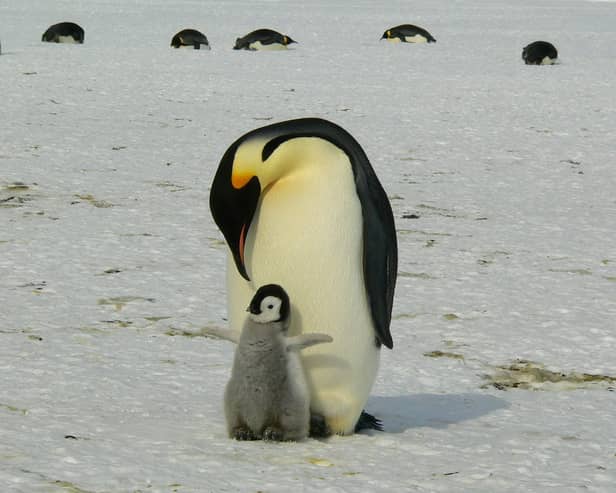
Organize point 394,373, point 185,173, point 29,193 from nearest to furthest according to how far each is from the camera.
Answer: point 394,373 < point 29,193 < point 185,173

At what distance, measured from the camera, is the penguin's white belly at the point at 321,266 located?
11.3ft

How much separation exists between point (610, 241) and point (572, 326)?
1.96m

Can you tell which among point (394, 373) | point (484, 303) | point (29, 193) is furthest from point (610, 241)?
point (29, 193)

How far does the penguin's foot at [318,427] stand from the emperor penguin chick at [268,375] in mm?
178

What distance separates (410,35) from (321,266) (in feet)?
65.2

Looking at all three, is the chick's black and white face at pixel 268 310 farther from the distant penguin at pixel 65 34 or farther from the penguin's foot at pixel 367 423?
the distant penguin at pixel 65 34

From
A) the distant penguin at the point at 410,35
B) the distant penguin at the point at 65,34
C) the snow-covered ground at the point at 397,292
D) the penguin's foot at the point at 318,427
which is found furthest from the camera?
the distant penguin at the point at 410,35

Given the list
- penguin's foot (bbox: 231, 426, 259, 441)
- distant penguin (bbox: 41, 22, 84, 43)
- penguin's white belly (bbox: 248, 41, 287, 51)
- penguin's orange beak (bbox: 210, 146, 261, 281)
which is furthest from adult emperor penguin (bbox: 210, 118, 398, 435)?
distant penguin (bbox: 41, 22, 84, 43)

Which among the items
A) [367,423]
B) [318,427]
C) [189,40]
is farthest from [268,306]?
[189,40]

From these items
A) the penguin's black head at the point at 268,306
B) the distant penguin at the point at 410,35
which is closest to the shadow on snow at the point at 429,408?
the penguin's black head at the point at 268,306

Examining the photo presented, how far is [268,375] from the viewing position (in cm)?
332

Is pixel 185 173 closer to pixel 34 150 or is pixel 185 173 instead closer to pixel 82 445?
pixel 34 150

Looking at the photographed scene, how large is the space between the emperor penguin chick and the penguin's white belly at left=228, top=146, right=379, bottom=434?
143 millimetres

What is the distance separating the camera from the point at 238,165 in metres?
3.36
